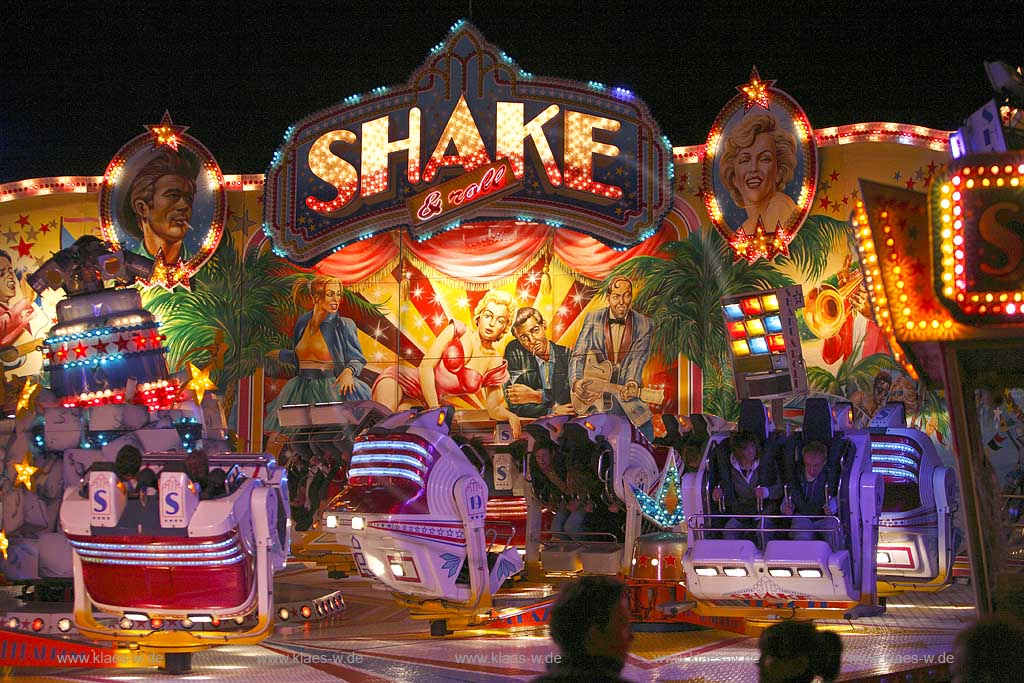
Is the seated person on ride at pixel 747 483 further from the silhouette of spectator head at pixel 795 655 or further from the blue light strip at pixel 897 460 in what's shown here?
the silhouette of spectator head at pixel 795 655

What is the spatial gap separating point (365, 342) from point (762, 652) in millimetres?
18505

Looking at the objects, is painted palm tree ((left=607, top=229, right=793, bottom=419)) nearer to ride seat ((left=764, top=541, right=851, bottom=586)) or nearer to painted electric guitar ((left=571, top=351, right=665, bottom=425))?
painted electric guitar ((left=571, top=351, right=665, bottom=425))

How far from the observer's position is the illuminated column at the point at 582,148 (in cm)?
2034

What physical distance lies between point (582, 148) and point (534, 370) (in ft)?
13.4

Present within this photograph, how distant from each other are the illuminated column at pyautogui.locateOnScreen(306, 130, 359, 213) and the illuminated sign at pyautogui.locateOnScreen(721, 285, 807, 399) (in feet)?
42.9

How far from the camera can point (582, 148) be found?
67.3ft

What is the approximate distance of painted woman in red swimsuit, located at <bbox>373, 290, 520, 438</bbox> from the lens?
20875mm

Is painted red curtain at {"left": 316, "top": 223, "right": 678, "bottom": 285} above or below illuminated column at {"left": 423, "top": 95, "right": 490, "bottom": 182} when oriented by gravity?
below

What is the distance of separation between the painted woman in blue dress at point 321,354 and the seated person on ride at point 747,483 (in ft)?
43.8

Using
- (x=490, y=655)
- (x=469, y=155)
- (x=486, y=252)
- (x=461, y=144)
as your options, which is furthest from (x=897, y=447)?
(x=461, y=144)

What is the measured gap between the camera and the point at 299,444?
1458 centimetres

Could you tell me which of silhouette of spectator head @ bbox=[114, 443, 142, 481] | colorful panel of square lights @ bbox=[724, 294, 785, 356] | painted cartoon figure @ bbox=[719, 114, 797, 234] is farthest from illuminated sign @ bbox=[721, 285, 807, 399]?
painted cartoon figure @ bbox=[719, 114, 797, 234]

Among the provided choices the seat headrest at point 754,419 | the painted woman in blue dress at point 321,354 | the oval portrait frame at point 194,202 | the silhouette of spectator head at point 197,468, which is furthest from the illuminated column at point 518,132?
the silhouette of spectator head at point 197,468

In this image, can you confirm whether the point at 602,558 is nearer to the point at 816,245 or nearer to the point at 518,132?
the point at 816,245
